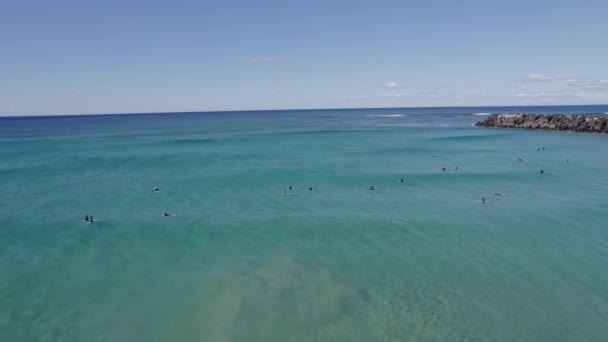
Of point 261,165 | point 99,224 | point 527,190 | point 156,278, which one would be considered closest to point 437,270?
point 156,278

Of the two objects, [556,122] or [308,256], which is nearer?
[308,256]

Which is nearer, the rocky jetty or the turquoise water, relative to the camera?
the turquoise water

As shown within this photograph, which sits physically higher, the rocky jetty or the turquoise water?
the rocky jetty

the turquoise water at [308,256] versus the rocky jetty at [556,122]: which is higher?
the rocky jetty at [556,122]

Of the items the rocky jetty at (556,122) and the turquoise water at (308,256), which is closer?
the turquoise water at (308,256)
